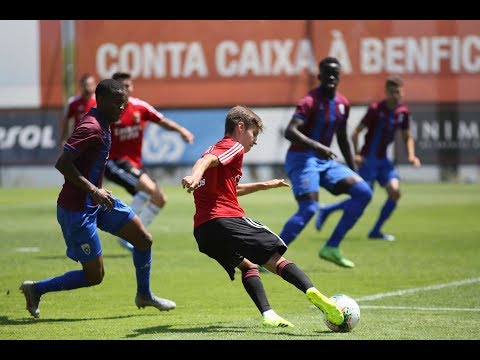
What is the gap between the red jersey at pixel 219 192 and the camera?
28.4 ft

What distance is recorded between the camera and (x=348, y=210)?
13.5 metres

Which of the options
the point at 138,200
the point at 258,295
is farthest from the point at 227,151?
the point at 138,200

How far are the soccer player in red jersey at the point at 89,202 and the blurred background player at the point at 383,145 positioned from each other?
822 centimetres

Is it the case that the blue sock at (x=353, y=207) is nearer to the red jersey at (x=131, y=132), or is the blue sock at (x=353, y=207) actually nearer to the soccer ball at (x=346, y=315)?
the red jersey at (x=131, y=132)

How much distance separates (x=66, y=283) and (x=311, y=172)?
416 centimetres

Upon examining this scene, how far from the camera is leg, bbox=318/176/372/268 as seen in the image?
13086 mm

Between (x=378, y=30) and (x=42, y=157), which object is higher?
(x=378, y=30)

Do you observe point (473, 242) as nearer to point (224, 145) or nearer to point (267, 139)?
point (224, 145)

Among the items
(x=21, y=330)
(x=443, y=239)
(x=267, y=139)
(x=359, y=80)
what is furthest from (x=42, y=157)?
(x=21, y=330)

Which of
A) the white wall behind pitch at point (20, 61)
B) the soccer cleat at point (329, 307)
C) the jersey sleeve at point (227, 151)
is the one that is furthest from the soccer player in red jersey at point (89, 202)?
the white wall behind pitch at point (20, 61)

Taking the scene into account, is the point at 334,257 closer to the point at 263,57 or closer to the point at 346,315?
the point at 346,315
